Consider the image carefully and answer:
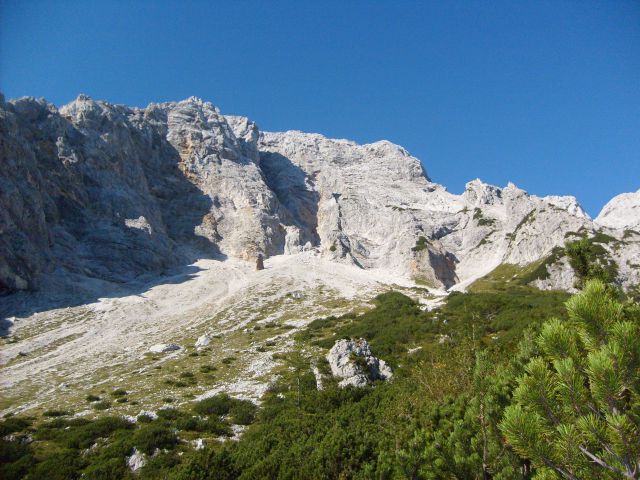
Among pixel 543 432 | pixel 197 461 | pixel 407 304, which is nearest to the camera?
pixel 543 432

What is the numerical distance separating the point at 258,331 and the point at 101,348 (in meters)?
18.7

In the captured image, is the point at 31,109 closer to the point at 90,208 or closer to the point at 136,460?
the point at 90,208

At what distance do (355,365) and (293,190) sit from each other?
139448 mm

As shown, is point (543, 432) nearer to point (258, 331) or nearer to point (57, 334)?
point (258, 331)

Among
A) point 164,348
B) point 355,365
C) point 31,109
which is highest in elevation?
point 31,109

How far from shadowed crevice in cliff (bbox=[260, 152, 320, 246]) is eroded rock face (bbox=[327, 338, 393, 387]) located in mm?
108895

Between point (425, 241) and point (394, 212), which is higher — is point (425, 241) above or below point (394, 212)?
below

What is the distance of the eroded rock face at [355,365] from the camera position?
30281mm

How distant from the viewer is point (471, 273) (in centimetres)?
13188

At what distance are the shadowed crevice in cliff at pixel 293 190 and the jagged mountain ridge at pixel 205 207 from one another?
26.1 inches

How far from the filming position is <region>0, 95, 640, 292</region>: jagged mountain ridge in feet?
274

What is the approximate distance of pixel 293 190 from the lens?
16675cm

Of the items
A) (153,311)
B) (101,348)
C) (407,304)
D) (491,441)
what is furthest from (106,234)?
(491,441)

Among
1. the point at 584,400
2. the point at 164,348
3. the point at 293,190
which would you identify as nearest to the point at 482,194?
the point at 293,190
